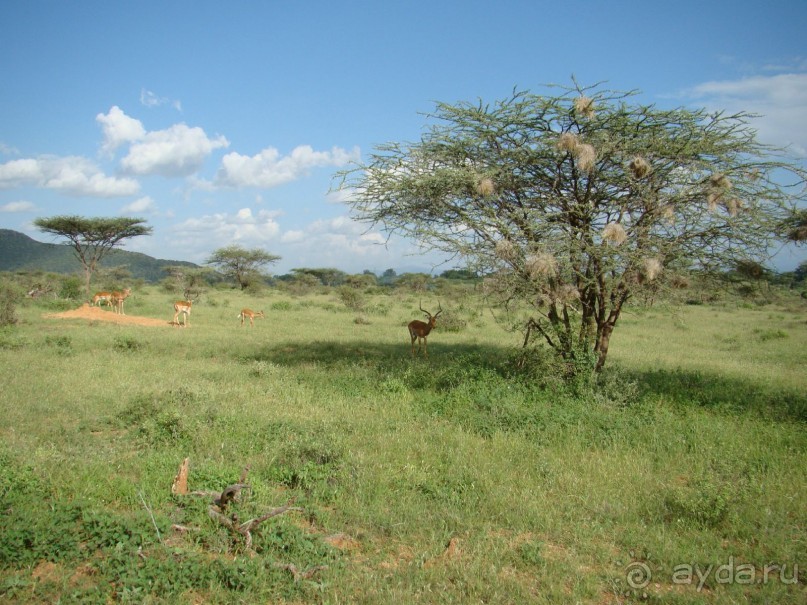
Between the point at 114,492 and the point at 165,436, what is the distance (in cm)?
155

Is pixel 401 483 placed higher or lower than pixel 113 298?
lower

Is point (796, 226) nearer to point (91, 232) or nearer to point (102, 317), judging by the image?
point (102, 317)

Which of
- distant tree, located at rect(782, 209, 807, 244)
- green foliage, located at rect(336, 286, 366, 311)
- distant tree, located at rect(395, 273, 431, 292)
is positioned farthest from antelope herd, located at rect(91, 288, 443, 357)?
distant tree, located at rect(395, 273, 431, 292)

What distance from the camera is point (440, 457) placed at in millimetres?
5824

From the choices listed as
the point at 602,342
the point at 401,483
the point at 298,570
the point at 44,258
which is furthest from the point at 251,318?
the point at 44,258

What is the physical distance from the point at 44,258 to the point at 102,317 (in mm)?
69879

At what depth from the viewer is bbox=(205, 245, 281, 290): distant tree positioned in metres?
44.6

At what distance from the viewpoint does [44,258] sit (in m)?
76.2

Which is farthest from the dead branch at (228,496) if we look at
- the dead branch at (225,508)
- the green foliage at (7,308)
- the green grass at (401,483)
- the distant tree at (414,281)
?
the distant tree at (414,281)

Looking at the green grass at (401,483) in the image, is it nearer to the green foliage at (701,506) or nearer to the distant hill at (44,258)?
the green foliage at (701,506)

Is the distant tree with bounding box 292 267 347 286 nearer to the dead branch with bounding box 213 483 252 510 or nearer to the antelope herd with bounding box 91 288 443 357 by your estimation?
the antelope herd with bounding box 91 288 443 357

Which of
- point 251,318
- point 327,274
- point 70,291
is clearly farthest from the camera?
point 327,274

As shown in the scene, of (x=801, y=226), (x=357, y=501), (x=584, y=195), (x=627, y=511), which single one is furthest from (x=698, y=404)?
(x=357, y=501)

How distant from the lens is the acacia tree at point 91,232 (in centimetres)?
2942
